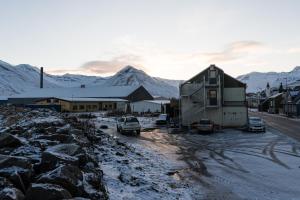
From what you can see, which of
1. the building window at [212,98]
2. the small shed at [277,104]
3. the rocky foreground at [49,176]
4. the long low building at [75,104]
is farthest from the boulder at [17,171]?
the small shed at [277,104]

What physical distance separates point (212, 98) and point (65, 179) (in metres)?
42.8

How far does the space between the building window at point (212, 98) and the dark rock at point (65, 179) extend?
4195cm

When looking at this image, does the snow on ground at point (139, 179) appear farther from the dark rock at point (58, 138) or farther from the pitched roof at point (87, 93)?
the pitched roof at point (87, 93)

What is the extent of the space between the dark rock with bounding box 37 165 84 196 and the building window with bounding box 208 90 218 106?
4195 centimetres

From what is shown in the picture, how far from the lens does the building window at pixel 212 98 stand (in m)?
52.3

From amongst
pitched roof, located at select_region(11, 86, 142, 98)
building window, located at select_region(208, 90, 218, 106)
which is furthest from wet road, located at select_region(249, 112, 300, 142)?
pitched roof, located at select_region(11, 86, 142, 98)

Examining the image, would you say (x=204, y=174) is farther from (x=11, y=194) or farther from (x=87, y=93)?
(x=87, y=93)

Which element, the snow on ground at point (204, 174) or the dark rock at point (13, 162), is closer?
the dark rock at point (13, 162)

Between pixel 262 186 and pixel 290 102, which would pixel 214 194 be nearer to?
pixel 262 186

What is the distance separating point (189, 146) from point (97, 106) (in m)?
80.1

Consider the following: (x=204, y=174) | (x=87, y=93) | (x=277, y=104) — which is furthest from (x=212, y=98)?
(x=87, y=93)

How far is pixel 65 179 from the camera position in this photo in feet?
35.2

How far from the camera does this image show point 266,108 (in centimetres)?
12544

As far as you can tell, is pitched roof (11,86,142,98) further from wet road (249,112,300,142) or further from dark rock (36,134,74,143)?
dark rock (36,134,74,143)
